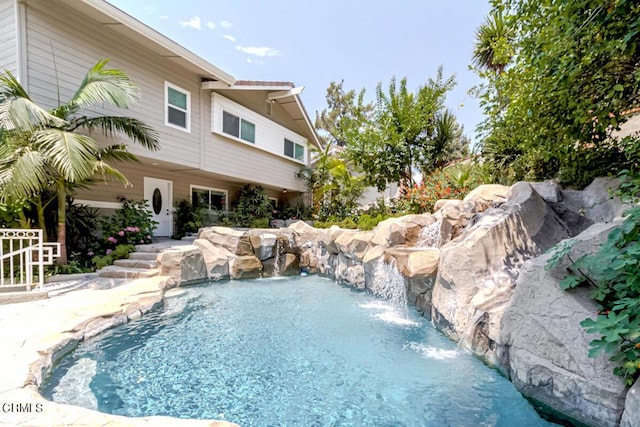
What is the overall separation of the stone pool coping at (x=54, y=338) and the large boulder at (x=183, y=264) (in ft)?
2.11

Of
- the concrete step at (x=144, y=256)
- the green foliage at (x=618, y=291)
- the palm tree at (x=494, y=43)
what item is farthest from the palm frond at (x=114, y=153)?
the green foliage at (x=618, y=291)

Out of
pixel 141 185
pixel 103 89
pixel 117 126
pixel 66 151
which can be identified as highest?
pixel 103 89

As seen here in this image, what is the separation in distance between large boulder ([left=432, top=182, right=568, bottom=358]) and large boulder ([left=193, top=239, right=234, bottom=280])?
5885 millimetres

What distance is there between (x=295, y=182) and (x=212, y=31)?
7.59 meters

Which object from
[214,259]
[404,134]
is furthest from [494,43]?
[214,259]

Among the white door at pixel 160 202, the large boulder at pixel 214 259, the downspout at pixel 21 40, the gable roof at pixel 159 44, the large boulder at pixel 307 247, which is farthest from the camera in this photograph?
the white door at pixel 160 202

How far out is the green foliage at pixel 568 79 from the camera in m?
3.10

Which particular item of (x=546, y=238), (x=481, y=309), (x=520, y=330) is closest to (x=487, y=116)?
(x=546, y=238)

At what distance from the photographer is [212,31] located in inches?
500

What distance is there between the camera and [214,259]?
28.0 ft

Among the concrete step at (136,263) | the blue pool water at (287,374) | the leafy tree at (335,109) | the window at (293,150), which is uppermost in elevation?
the leafy tree at (335,109)

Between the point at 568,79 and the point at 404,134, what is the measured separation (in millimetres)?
8281

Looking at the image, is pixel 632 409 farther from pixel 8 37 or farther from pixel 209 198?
pixel 209 198

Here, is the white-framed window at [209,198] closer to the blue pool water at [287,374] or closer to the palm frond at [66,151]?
the palm frond at [66,151]
